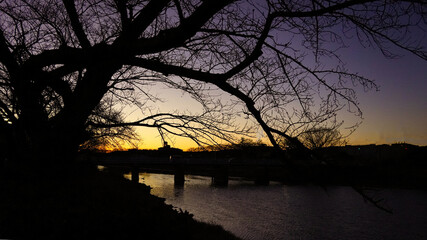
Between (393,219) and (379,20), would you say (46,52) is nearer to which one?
(379,20)

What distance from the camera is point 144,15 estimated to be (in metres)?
5.41

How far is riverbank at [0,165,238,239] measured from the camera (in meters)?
4.53

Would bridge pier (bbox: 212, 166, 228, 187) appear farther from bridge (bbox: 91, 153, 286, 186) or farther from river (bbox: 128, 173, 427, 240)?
river (bbox: 128, 173, 427, 240)

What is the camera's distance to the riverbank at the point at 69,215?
14.9 feet

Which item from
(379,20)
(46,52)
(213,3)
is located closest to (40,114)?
(46,52)

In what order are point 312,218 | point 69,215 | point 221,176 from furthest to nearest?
point 221,176 < point 312,218 < point 69,215

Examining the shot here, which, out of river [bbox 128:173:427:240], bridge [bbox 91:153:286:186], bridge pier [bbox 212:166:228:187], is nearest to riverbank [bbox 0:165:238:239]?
river [bbox 128:173:427:240]

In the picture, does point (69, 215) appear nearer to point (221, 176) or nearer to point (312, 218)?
point (312, 218)

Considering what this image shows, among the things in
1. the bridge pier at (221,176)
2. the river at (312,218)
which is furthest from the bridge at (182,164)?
the river at (312,218)

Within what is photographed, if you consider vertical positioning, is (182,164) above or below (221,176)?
above

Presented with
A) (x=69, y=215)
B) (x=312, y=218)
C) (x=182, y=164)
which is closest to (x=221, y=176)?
(x=182, y=164)

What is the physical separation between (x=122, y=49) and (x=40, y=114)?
2.91 m

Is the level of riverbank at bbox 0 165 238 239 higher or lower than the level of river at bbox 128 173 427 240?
higher

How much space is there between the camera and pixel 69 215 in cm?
495
